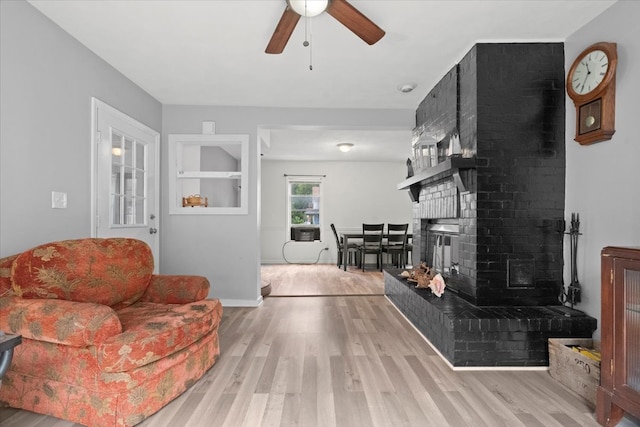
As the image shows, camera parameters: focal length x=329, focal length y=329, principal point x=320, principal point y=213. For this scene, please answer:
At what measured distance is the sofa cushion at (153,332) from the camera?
152 cm

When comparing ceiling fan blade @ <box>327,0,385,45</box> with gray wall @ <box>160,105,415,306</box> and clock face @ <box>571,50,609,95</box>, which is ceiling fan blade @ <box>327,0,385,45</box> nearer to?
clock face @ <box>571,50,609,95</box>

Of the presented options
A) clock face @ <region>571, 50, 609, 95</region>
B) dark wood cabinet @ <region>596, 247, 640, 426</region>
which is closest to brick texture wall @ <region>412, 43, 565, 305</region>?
clock face @ <region>571, 50, 609, 95</region>

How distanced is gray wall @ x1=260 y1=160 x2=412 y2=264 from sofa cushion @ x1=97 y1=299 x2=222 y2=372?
5.50m

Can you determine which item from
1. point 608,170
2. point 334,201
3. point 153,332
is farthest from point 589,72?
point 334,201

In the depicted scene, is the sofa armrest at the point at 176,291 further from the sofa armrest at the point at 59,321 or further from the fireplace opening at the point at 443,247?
the fireplace opening at the point at 443,247

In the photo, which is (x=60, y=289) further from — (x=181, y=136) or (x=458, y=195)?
(x=458, y=195)

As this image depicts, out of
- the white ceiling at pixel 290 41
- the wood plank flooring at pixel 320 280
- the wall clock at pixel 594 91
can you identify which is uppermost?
the white ceiling at pixel 290 41

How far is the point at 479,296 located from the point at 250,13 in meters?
2.58

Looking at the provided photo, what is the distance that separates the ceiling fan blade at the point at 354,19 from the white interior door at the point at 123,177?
2125mm

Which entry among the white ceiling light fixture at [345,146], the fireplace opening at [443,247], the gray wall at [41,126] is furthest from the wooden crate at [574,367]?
the white ceiling light fixture at [345,146]

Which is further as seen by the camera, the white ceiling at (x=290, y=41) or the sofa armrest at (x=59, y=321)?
the white ceiling at (x=290, y=41)

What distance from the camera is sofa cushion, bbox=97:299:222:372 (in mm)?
1520

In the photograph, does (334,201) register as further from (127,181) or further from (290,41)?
(290,41)

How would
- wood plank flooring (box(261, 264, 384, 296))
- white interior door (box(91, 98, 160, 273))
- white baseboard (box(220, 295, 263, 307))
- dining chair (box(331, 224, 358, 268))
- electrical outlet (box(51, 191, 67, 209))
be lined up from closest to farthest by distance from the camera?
electrical outlet (box(51, 191, 67, 209))
white interior door (box(91, 98, 160, 273))
white baseboard (box(220, 295, 263, 307))
wood plank flooring (box(261, 264, 384, 296))
dining chair (box(331, 224, 358, 268))
